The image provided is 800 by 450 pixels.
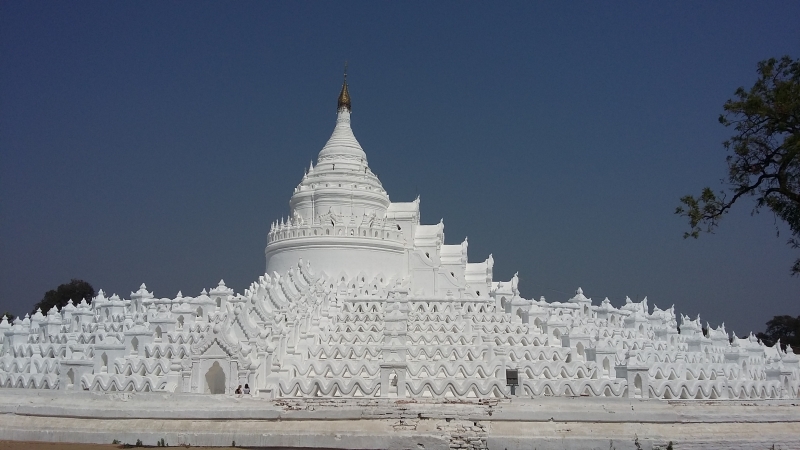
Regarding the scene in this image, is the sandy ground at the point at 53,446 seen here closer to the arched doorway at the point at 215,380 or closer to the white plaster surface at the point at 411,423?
the white plaster surface at the point at 411,423

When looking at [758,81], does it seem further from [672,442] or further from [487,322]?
[487,322]

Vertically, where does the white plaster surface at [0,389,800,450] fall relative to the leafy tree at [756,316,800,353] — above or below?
below

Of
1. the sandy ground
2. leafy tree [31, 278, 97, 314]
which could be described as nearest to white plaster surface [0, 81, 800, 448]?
the sandy ground

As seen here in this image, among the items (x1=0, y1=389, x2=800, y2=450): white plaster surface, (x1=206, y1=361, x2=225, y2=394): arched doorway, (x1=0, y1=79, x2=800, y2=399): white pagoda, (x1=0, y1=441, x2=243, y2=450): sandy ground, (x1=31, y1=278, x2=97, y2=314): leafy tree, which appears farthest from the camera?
(x1=31, y1=278, x2=97, y2=314): leafy tree

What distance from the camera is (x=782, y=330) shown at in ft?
256

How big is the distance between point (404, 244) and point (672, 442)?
890 inches

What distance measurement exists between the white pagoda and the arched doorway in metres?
0.06

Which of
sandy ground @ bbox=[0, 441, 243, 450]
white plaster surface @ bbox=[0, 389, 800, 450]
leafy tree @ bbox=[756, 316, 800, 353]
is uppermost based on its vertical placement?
leafy tree @ bbox=[756, 316, 800, 353]

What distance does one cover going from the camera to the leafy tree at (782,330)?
74375mm

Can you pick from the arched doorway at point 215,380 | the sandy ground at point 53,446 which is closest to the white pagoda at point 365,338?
the arched doorway at point 215,380

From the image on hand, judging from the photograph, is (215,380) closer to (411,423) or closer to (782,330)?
(411,423)

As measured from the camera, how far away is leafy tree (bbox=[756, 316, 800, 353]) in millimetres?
74375

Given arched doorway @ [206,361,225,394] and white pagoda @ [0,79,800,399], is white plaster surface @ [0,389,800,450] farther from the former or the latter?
arched doorway @ [206,361,225,394]

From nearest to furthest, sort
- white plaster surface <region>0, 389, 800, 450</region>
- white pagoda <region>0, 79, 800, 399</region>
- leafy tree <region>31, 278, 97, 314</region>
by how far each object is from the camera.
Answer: white plaster surface <region>0, 389, 800, 450</region> → white pagoda <region>0, 79, 800, 399</region> → leafy tree <region>31, 278, 97, 314</region>
